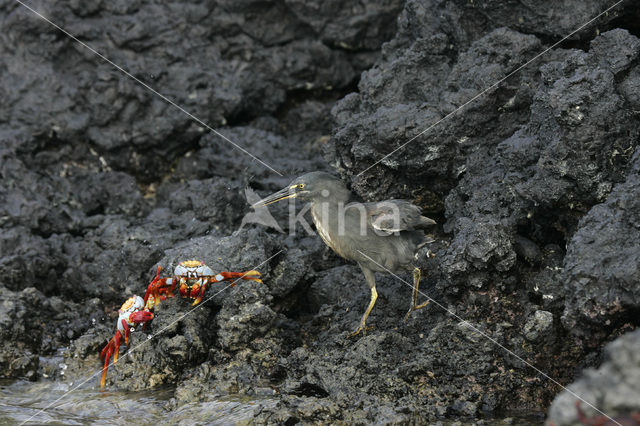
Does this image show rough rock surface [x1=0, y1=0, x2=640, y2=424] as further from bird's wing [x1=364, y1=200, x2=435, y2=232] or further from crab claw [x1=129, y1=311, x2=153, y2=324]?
bird's wing [x1=364, y1=200, x2=435, y2=232]

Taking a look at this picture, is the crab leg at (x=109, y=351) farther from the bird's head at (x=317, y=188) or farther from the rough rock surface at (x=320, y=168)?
the bird's head at (x=317, y=188)

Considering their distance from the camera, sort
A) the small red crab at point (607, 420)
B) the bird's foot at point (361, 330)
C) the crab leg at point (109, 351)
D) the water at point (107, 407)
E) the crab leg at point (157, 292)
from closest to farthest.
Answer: the small red crab at point (607, 420) → the water at point (107, 407) → the bird's foot at point (361, 330) → the crab leg at point (109, 351) → the crab leg at point (157, 292)

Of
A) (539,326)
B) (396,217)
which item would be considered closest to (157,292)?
(396,217)

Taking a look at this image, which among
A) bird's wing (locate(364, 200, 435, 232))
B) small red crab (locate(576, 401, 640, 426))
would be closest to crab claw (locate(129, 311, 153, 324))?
bird's wing (locate(364, 200, 435, 232))

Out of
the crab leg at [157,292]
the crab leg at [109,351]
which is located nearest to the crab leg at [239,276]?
the crab leg at [157,292]

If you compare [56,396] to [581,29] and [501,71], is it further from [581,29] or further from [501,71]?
[581,29]
